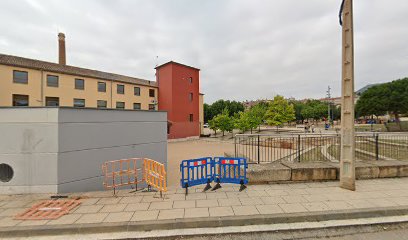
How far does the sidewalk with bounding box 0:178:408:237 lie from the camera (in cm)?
347

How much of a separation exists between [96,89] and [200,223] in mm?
28050

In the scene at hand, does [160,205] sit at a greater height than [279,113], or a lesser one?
lesser

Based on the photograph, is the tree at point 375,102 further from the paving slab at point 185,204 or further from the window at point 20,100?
the window at point 20,100

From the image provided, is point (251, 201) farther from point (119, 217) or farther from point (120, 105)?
point (120, 105)

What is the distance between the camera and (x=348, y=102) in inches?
197

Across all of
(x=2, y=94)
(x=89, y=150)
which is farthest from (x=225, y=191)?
(x=2, y=94)

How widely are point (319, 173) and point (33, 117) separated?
914 cm

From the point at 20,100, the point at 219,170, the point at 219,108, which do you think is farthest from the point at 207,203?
the point at 219,108

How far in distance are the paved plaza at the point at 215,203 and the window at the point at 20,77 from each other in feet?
72.7

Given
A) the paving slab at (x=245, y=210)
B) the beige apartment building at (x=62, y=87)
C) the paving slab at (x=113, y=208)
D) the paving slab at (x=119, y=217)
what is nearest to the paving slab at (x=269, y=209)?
the paving slab at (x=245, y=210)

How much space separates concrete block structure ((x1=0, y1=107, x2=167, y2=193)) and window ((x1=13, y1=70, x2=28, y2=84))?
20975 mm

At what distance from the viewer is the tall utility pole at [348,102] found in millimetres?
4934

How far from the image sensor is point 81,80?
80.1ft

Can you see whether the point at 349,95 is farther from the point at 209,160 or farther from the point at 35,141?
the point at 35,141
